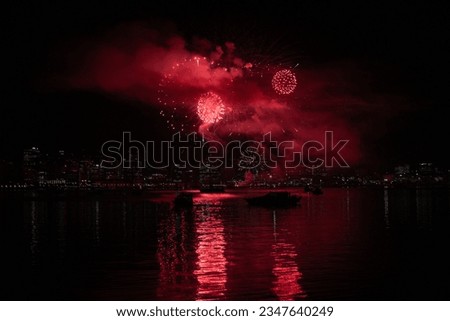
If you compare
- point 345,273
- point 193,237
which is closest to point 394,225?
point 193,237

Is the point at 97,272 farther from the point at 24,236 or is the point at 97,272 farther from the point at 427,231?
the point at 427,231

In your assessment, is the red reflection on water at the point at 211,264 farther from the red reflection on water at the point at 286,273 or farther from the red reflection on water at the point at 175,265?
the red reflection on water at the point at 286,273

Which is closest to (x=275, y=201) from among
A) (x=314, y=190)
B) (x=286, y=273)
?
(x=286, y=273)

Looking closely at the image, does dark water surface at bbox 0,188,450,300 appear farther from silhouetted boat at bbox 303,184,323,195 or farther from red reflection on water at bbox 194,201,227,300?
silhouetted boat at bbox 303,184,323,195

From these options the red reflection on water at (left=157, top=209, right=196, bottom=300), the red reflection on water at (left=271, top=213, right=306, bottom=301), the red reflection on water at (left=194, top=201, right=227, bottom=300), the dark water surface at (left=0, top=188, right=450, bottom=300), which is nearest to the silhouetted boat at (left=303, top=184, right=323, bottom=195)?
the dark water surface at (left=0, top=188, right=450, bottom=300)

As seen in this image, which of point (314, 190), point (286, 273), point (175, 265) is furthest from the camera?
point (314, 190)

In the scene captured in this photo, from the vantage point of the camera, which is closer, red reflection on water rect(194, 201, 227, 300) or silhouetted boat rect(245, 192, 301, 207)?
red reflection on water rect(194, 201, 227, 300)

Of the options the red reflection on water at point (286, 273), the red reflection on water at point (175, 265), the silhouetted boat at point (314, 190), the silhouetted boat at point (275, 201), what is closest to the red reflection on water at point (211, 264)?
the red reflection on water at point (175, 265)

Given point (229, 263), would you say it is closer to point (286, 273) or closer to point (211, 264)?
point (211, 264)
